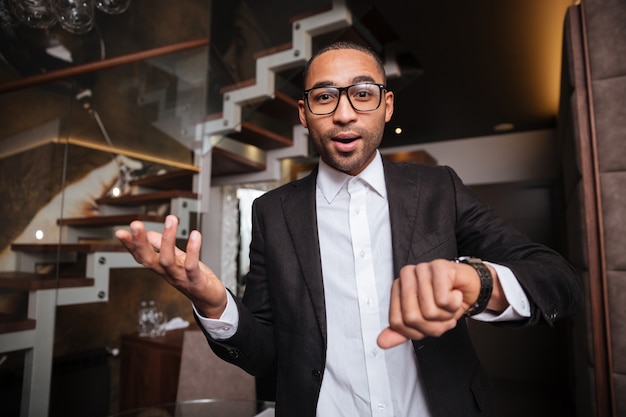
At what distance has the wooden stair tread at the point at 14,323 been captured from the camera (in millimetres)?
1901

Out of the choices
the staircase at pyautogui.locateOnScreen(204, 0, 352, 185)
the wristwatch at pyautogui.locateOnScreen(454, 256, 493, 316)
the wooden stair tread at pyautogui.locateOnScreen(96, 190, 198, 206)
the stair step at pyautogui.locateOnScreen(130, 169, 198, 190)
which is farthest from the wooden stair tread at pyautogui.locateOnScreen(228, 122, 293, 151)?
the wristwatch at pyautogui.locateOnScreen(454, 256, 493, 316)

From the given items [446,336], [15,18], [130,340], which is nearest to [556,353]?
[446,336]

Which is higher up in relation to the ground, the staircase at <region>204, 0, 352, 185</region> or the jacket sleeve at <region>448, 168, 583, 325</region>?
the staircase at <region>204, 0, 352, 185</region>

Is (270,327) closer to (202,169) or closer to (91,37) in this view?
(202,169)

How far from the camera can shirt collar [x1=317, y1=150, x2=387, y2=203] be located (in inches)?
35.7

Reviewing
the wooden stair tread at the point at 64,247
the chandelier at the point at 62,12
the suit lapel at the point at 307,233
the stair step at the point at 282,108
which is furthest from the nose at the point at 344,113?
the chandelier at the point at 62,12

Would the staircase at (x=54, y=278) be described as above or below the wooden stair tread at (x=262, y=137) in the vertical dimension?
below

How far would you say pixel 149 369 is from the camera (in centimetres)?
260

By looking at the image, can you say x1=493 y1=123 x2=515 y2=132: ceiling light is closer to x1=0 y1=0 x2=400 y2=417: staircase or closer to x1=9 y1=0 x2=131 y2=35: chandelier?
x1=0 y1=0 x2=400 y2=417: staircase

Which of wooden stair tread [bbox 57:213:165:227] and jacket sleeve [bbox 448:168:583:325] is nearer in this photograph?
jacket sleeve [bbox 448:168:583:325]

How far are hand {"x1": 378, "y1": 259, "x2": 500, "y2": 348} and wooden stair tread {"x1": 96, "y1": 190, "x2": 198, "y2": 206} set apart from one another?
7.66ft

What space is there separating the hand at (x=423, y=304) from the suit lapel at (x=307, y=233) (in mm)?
361

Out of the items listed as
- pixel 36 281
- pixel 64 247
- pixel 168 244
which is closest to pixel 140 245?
pixel 168 244

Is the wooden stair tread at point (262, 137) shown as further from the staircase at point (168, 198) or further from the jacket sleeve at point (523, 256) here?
the jacket sleeve at point (523, 256)
